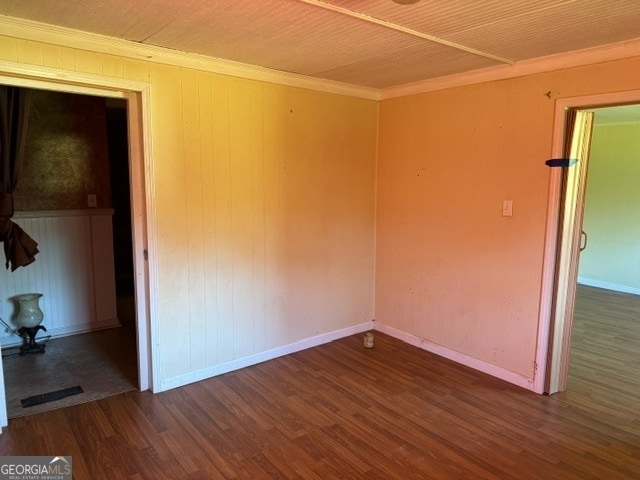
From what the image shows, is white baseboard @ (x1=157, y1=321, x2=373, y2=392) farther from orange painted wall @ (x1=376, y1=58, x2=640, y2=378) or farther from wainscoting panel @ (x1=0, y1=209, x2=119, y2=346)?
wainscoting panel @ (x1=0, y1=209, x2=119, y2=346)

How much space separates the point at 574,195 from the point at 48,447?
3.48m

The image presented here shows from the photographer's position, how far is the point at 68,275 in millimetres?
4152

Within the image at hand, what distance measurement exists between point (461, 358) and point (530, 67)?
7.23 ft

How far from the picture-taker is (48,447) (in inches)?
94.4

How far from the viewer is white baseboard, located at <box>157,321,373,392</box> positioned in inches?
124

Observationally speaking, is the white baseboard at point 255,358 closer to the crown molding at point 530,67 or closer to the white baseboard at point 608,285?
the crown molding at point 530,67

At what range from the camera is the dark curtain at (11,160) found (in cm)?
318

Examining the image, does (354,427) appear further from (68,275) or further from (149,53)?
(68,275)

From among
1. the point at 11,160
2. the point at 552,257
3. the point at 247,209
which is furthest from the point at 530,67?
the point at 11,160

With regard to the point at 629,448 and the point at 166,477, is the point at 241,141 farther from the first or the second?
the point at 629,448

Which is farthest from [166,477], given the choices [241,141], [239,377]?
[241,141]

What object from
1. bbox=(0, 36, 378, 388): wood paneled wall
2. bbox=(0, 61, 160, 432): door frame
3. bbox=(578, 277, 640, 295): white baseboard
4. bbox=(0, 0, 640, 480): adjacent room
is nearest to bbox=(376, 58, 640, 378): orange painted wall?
bbox=(0, 0, 640, 480): adjacent room

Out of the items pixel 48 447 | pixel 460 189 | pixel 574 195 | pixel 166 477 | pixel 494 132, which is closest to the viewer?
pixel 166 477

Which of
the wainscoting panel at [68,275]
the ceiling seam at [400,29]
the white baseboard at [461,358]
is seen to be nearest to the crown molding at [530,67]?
the ceiling seam at [400,29]
